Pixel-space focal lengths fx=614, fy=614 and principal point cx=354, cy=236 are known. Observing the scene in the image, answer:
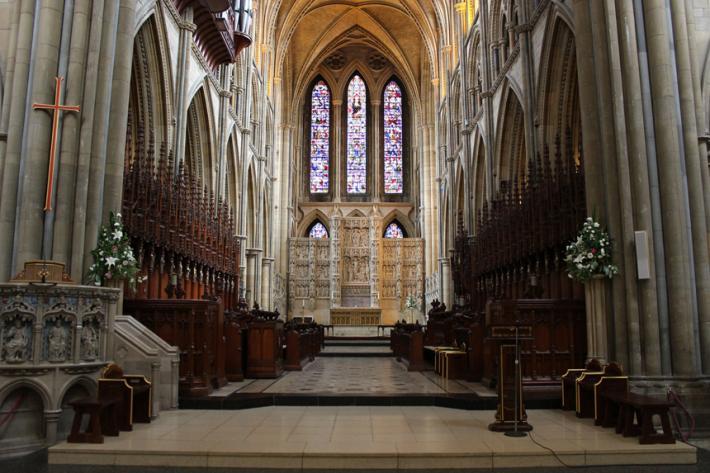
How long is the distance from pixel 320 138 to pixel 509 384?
113ft

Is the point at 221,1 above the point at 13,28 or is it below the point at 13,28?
above

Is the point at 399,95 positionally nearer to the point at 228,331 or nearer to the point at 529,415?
the point at 228,331

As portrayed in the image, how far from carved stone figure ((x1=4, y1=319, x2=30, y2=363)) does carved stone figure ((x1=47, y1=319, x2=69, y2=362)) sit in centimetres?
24

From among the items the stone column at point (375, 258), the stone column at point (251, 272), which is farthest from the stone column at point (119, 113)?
the stone column at point (375, 258)

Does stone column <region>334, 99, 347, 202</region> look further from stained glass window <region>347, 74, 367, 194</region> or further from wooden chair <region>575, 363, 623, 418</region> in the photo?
wooden chair <region>575, 363, 623, 418</region>

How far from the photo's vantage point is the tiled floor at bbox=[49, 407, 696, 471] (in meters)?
6.16

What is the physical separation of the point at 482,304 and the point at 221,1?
11878 mm

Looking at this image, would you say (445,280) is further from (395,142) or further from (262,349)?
(262,349)

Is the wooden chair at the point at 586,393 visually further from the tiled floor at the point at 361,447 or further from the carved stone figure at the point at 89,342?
the carved stone figure at the point at 89,342

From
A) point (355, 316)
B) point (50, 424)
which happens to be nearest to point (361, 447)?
point (50, 424)

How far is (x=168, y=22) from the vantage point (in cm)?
1517

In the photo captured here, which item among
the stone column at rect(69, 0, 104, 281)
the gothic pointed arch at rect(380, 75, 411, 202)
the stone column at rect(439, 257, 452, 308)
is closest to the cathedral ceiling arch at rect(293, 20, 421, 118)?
the gothic pointed arch at rect(380, 75, 411, 202)

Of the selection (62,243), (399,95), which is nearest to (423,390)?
(62,243)

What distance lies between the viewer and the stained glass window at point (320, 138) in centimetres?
4031
